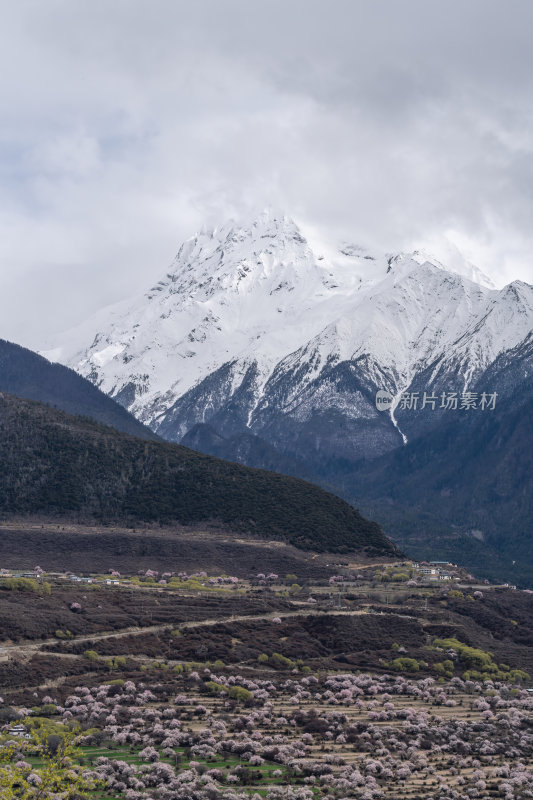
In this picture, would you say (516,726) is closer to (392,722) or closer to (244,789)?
(392,722)

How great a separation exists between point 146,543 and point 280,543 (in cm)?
2184

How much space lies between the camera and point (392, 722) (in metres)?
88.2

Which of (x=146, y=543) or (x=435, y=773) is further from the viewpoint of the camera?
(x=146, y=543)

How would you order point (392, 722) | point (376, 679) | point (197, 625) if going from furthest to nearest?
point (197, 625), point (376, 679), point (392, 722)

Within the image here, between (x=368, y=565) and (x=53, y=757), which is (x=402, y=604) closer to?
(x=368, y=565)

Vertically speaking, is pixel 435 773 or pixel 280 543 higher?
pixel 280 543

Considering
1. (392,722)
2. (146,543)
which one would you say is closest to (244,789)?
(392,722)

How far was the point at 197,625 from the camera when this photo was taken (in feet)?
398

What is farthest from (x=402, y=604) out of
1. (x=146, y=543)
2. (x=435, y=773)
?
(x=435, y=773)

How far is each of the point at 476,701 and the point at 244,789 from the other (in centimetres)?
3555

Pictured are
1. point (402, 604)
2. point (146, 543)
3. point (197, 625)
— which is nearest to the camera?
point (197, 625)

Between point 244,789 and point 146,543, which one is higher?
point 146,543

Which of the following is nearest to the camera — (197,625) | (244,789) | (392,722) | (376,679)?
(244,789)

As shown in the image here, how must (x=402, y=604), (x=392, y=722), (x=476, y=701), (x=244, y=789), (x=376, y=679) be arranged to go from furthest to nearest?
(x=402, y=604), (x=376, y=679), (x=476, y=701), (x=392, y=722), (x=244, y=789)
